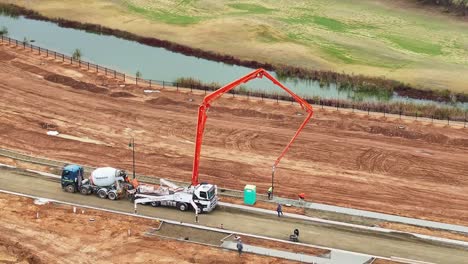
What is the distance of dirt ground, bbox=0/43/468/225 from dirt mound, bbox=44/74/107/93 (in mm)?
93

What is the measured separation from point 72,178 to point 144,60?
36.2 m

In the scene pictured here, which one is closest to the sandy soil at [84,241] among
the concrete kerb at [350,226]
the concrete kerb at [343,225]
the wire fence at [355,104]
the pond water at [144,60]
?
the concrete kerb at [343,225]

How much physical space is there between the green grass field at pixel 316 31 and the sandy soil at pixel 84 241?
39.1 m

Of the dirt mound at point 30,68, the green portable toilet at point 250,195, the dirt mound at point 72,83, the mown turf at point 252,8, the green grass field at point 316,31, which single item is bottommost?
the green portable toilet at point 250,195

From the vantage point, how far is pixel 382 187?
47406 millimetres

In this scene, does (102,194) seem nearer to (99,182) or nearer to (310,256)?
(99,182)

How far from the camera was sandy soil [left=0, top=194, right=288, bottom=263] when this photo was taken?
3738 cm

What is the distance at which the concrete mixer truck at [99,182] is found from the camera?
143ft

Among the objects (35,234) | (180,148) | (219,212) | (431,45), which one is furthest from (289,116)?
(431,45)

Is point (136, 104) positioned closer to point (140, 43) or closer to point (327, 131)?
point (327, 131)

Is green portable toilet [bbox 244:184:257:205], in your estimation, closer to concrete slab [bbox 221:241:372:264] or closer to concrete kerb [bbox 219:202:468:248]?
concrete kerb [bbox 219:202:468:248]

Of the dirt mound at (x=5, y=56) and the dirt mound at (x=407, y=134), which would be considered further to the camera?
the dirt mound at (x=5, y=56)

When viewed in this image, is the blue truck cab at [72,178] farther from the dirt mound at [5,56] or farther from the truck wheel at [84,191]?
the dirt mound at [5,56]

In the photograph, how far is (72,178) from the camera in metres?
43.9
